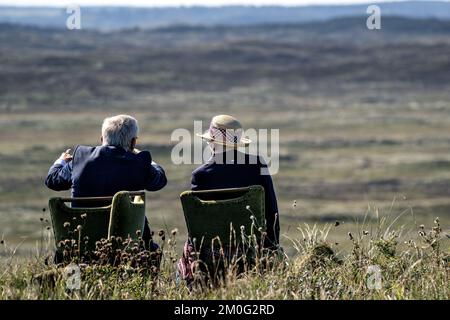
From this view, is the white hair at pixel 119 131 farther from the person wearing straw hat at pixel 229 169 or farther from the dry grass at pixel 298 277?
the dry grass at pixel 298 277

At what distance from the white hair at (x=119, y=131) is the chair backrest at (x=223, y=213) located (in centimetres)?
50

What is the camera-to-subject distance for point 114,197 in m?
5.30

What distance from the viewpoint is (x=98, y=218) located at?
544 centimetres

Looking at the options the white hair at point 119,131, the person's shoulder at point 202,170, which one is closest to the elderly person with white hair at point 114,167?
the white hair at point 119,131

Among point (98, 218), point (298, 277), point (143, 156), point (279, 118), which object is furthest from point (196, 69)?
point (298, 277)

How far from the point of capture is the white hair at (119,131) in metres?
5.70

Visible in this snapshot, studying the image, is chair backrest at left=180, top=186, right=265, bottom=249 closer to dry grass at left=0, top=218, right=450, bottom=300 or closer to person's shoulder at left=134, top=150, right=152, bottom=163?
dry grass at left=0, top=218, right=450, bottom=300

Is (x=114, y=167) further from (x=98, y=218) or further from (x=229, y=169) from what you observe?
(x=229, y=169)

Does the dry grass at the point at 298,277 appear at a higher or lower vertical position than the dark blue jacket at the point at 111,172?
lower

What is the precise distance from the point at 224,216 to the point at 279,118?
53.9m

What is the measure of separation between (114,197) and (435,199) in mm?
28683

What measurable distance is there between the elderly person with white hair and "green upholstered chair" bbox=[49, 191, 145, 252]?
0.20m
